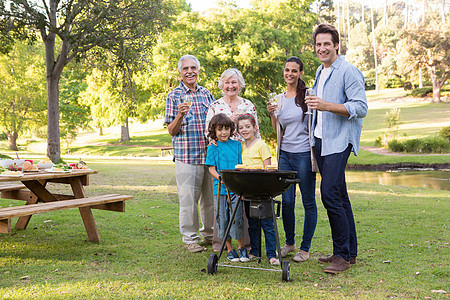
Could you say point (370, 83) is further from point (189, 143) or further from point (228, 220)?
point (228, 220)

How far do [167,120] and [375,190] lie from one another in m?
8.84

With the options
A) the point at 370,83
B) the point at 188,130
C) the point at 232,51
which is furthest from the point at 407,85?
the point at 188,130

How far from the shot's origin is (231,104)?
500cm

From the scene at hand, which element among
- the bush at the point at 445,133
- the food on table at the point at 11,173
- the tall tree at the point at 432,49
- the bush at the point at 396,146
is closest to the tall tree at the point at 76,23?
the food on table at the point at 11,173

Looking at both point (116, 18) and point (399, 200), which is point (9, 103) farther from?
point (399, 200)

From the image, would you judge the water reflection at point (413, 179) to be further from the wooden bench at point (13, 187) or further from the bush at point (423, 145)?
the wooden bench at point (13, 187)

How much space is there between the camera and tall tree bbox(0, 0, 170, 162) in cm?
1282

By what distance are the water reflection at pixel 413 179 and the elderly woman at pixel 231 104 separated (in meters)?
12.7

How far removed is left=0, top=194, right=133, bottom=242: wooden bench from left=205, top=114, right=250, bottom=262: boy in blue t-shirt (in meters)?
1.25

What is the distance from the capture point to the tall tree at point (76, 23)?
1282 cm

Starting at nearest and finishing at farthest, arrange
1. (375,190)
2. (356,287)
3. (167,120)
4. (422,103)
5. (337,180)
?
(356,287) < (337,180) < (167,120) < (375,190) < (422,103)

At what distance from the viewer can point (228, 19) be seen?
1037 inches

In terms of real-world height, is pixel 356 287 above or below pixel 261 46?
below

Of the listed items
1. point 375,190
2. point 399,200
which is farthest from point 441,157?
point 399,200
